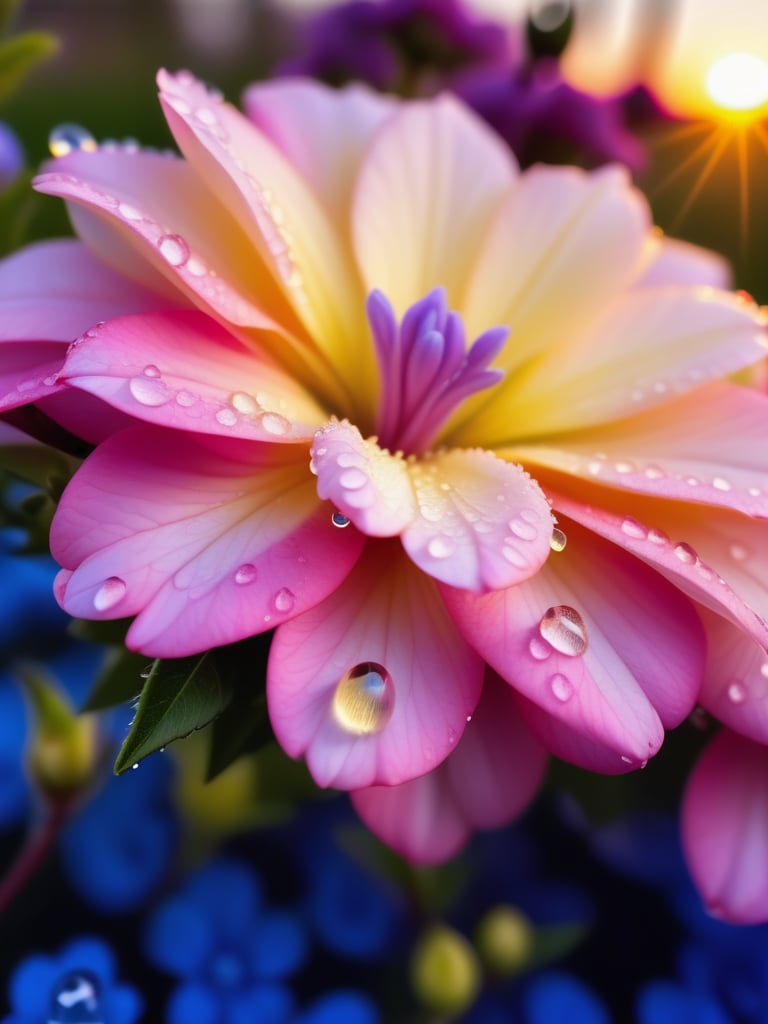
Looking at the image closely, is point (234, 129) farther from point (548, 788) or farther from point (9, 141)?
point (548, 788)

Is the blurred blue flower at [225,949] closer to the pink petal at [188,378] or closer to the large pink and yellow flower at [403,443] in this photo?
the large pink and yellow flower at [403,443]

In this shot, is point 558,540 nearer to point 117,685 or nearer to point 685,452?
point 685,452

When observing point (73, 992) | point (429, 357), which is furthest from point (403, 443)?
point (73, 992)

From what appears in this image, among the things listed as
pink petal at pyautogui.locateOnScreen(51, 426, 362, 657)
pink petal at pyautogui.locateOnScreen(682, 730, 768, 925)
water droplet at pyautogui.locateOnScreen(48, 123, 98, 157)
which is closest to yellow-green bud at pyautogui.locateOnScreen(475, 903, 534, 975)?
pink petal at pyautogui.locateOnScreen(682, 730, 768, 925)

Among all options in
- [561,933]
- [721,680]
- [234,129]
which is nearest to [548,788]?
[561,933]

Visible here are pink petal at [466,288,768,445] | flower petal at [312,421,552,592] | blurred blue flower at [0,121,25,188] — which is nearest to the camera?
flower petal at [312,421,552,592]

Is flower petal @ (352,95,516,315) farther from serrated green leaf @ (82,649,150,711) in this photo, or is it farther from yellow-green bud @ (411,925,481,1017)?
yellow-green bud @ (411,925,481,1017)
